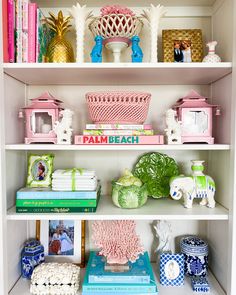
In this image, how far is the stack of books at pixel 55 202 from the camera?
3.45 ft

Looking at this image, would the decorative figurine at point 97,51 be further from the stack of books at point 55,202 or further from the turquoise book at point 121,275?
the turquoise book at point 121,275

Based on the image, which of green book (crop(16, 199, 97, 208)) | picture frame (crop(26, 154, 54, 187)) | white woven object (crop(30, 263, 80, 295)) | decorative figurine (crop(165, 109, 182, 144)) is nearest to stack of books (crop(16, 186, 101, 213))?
green book (crop(16, 199, 97, 208))

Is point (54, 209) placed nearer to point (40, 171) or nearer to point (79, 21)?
point (40, 171)

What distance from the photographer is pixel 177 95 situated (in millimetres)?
1288

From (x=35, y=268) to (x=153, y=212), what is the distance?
53cm

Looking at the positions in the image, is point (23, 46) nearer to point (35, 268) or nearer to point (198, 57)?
point (198, 57)

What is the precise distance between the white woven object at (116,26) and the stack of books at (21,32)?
0.23 m

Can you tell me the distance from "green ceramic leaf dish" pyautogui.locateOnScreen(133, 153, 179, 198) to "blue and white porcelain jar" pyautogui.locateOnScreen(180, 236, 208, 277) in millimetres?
236

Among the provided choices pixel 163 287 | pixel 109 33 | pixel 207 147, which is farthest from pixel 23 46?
pixel 163 287

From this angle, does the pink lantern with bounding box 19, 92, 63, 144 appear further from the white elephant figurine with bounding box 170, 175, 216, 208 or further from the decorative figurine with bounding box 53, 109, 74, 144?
the white elephant figurine with bounding box 170, 175, 216, 208

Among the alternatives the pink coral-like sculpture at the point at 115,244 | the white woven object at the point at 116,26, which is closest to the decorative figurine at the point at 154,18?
the white woven object at the point at 116,26

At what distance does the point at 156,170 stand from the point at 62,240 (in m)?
0.53

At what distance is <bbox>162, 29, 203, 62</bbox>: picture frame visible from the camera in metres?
1.13

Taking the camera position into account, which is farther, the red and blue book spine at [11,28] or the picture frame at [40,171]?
the picture frame at [40,171]
